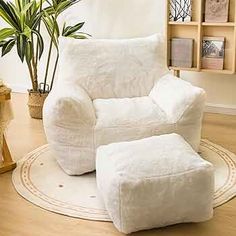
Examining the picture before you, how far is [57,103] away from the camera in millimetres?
2576

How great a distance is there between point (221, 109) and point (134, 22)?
1.10 meters

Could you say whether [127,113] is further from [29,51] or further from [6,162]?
[29,51]

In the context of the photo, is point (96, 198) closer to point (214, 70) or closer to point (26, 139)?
point (26, 139)

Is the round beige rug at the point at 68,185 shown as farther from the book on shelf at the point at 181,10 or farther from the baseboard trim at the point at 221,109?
the book on shelf at the point at 181,10

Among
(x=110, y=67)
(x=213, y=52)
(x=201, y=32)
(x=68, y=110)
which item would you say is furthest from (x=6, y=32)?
(x=213, y=52)

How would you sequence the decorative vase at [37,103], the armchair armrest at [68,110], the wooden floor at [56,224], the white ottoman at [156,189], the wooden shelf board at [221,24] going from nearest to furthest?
the white ottoman at [156,189] → the wooden floor at [56,224] → the armchair armrest at [68,110] → the wooden shelf board at [221,24] → the decorative vase at [37,103]

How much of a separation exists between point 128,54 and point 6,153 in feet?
3.52

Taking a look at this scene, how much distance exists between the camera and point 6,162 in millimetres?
2811

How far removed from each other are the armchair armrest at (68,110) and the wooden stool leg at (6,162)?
0.34 metres

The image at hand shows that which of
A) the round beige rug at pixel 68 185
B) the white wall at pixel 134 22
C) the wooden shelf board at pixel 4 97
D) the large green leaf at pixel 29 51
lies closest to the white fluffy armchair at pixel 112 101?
the round beige rug at pixel 68 185

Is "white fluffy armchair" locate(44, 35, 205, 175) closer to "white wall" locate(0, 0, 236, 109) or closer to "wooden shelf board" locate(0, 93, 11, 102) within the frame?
"wooden shelf board" locate(0, 93, 11, 102)

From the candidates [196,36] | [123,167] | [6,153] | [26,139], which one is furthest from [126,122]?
[196,36]

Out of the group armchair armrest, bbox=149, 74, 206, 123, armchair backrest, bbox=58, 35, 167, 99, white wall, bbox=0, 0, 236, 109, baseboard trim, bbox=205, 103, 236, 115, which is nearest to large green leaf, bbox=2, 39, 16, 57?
armchair backrest, bbox=58, 35, 167, 99

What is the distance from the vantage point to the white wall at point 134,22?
12.7ft
